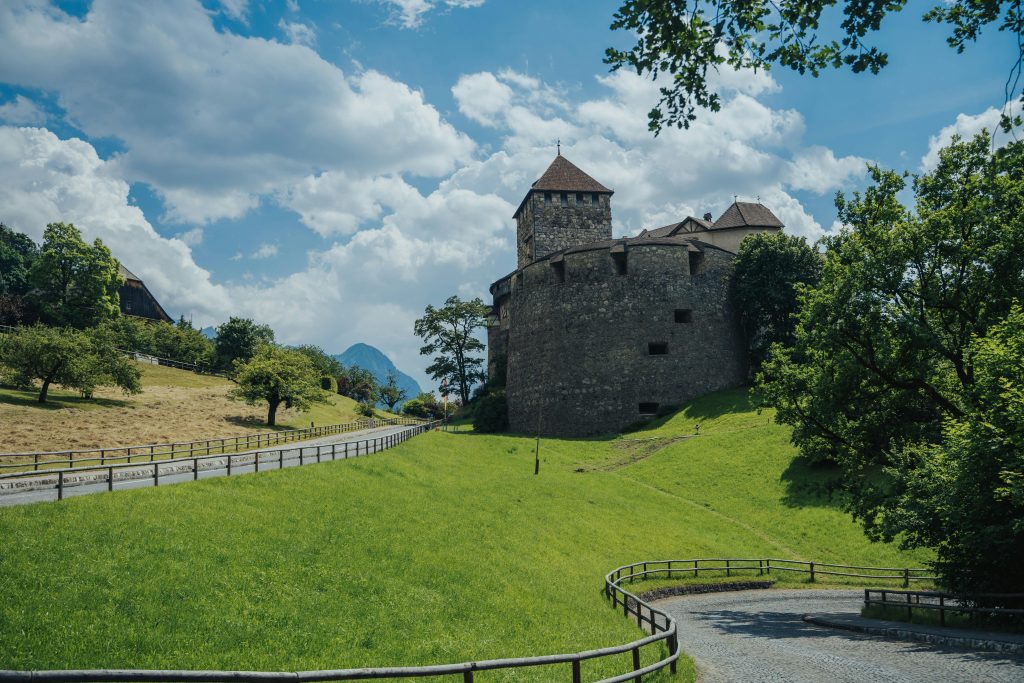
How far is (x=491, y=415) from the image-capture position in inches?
2340

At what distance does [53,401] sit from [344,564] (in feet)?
139

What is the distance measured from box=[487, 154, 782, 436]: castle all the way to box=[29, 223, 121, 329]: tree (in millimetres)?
40135

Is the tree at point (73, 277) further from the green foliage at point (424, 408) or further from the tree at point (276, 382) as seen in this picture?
the green foliage at point (424, 408)

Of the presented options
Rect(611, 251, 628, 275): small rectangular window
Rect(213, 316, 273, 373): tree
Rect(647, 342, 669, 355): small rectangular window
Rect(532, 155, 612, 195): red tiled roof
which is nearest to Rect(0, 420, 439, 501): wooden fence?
Rect(647, 342, 669, 355): small rectangular window

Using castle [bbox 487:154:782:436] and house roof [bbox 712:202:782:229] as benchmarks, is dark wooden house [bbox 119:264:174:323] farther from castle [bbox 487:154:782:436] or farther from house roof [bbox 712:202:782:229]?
house roof [bbox 712:202:782:229]

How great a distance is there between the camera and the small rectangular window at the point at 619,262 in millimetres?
55594

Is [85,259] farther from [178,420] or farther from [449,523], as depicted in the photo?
[449,523]

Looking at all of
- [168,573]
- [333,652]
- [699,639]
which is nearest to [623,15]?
[333,652]

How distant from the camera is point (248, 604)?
11.5 m

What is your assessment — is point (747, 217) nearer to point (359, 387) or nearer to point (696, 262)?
→ point (696, 262)

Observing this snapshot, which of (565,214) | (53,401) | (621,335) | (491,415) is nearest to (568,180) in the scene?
(565,214)

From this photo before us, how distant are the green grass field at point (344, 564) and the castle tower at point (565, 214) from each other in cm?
4543

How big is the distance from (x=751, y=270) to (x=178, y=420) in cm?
4472

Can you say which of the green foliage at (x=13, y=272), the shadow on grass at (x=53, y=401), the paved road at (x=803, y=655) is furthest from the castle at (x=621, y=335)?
the green foliage at (x=13, y=272)
